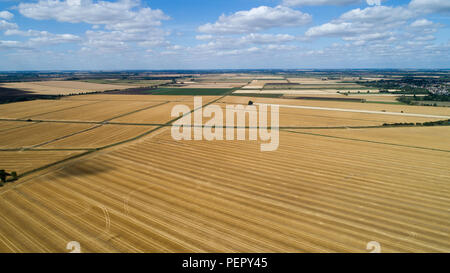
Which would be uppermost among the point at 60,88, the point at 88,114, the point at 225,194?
the point at 60,88

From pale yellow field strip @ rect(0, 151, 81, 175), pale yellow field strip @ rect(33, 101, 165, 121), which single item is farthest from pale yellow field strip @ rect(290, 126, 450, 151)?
pale yellow field strip @ rect(33, 101, 165, 121)

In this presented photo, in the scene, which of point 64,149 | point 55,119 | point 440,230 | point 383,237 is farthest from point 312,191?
point 55,119

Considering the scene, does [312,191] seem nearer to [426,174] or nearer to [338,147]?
[426,174]

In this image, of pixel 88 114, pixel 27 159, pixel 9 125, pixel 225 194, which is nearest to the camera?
pixel 225 194

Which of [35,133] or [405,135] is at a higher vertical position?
[35,133]

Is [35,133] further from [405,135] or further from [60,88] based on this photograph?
[60,88]

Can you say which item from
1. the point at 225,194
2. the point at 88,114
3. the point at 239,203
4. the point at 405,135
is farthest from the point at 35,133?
the point at 405,135

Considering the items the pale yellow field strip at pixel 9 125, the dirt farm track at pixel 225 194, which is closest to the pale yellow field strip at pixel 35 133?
the dirt farm track at pixel 225 194

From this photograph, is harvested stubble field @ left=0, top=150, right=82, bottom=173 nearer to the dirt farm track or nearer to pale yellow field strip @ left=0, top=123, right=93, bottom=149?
the dirt farm track

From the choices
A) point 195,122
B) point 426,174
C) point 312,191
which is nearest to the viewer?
point 312,191
